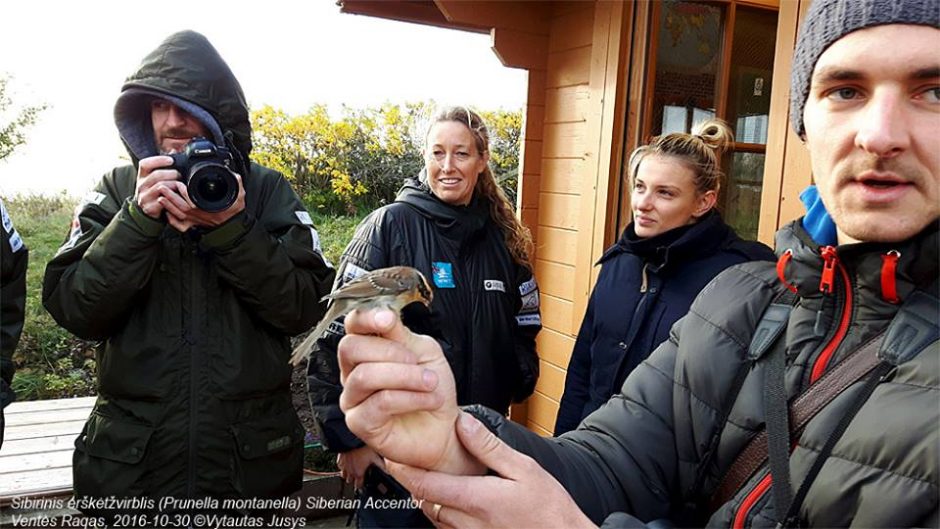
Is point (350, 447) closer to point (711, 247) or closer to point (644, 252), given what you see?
point (644, 252)

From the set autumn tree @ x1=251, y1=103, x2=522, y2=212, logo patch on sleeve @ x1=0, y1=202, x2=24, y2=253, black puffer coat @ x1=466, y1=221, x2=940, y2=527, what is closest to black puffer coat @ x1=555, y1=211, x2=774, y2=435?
black puffer coat @ x1=466, y1=221, x2=940, y2=527

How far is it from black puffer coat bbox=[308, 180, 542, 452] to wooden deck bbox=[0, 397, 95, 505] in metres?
2.10

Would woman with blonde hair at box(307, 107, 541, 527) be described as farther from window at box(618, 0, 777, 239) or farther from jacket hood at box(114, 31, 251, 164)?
window at box(618, 0, 777, 239)

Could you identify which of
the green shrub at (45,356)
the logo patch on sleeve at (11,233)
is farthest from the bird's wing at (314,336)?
the green shrub at (45,356)

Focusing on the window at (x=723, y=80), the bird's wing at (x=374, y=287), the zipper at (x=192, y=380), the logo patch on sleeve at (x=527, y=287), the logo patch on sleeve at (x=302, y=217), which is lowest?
the zipper at (x=192, y=380)

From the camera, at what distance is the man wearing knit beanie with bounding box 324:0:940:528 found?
4.05ft

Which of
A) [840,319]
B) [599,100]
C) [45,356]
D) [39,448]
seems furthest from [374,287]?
[45,356]

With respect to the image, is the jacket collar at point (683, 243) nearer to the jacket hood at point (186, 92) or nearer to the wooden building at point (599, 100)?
the wooden building at point (599, 100)

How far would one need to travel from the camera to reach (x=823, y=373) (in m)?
1.42

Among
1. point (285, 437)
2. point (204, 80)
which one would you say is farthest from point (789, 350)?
point (204, 80)

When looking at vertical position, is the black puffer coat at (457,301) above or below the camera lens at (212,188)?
below

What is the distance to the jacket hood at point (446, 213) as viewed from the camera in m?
3.78

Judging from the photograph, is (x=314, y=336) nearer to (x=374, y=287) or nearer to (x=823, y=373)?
Result: (x=374, y=287)

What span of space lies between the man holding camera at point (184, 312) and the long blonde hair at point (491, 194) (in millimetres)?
1284
